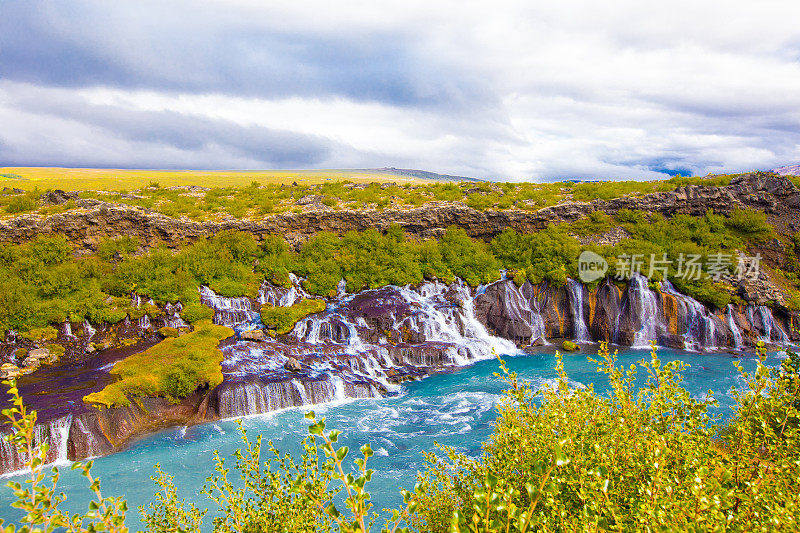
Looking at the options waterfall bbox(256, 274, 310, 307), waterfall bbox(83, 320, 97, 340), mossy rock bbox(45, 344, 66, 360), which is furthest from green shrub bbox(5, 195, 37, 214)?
waterfall bbox(256, 274, 310, 307)

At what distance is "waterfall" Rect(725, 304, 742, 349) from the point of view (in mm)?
35406

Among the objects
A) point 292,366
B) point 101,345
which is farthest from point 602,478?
point 101,345

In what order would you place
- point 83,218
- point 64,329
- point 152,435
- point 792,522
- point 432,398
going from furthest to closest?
point 83,218 → point 64,329 → point 432,398 → point 152,435 → point 792,522

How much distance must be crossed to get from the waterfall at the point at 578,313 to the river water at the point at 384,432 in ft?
16.6

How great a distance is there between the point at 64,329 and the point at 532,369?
3441 cm

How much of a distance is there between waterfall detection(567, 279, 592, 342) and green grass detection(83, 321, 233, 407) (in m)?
29.5

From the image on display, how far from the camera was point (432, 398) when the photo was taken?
27.3m

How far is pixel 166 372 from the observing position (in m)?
25.2

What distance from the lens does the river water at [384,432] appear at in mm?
18250

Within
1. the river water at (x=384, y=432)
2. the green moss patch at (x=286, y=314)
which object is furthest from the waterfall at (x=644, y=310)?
the green moss patch at (x=286, y=314)

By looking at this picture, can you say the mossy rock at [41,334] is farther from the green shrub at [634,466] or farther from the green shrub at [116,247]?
the green shrub at [634,466]

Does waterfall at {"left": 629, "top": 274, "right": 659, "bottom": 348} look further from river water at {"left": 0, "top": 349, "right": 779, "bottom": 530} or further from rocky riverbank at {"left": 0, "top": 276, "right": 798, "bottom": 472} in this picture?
river water at {"left": 0, "top": 349, "right": 779, "bottom": 530}

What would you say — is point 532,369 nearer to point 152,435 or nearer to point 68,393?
point 152,435

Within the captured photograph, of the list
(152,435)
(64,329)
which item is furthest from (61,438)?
(64,329)
